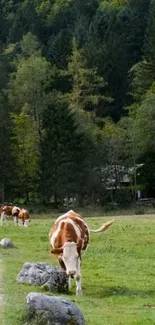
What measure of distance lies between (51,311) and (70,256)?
5.44 meters

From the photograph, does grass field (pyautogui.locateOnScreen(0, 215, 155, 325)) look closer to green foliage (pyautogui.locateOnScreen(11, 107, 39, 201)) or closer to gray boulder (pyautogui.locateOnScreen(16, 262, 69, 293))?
gray boulder (pyautogui.locateOnScreen(16, 262, 69, 293))

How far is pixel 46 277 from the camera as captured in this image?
18.6 meters

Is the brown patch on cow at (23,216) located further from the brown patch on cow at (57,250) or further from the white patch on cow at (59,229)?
the brown patch on cow at (57,250)

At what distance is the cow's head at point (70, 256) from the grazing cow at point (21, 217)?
92.6ft

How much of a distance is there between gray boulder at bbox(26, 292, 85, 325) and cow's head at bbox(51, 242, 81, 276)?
487 cm

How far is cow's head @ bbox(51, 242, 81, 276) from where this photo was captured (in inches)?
711

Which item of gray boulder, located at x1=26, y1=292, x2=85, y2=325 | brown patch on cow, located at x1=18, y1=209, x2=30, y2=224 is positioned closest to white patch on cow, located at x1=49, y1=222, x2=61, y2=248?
gray boulder, located at x1=26, y1=292, x2=85, y2=325

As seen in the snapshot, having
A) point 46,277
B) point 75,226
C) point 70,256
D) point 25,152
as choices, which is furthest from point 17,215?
point 25,152

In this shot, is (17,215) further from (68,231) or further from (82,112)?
(82,112)

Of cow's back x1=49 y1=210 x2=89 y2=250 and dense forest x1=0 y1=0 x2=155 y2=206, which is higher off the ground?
dense forest x1=0 y1=0 x2=155 y2=206

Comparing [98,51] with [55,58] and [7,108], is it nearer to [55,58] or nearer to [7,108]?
[55,58]

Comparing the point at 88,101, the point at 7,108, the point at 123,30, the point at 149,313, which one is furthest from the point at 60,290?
the point at 123,30

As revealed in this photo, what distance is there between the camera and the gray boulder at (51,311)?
41.7 ft

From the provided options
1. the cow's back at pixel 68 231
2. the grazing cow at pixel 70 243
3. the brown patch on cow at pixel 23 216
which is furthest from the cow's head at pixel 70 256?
the brown patch on cow at pixel 23 216
